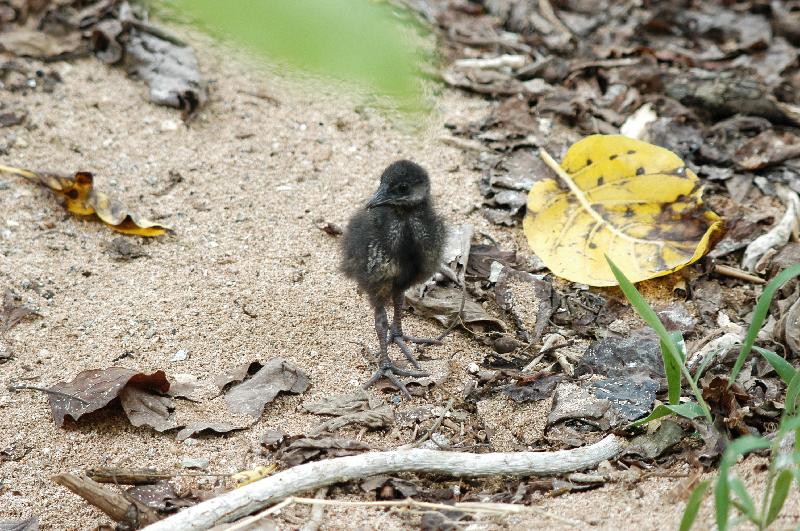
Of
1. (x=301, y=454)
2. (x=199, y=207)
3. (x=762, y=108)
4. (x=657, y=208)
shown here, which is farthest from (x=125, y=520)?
(x=762, y=108)

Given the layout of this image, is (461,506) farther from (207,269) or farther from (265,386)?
(207,269)

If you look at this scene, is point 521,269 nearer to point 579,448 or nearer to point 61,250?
point 579,448

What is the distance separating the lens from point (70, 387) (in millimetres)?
4613

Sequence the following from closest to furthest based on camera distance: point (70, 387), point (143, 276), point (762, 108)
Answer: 1. point (70, 387)
2. point (143, 276)
3. point (762, 108)

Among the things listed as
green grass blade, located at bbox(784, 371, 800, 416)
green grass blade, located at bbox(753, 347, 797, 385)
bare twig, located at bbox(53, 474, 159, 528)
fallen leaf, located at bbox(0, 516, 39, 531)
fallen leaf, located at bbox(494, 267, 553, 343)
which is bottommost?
fallen leaf, located at bbox(0, 516, 39, 531)

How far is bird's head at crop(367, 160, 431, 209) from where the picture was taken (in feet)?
16.2

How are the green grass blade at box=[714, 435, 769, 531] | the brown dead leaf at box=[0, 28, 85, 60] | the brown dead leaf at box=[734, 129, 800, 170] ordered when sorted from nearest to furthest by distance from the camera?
the green grass blade at box=[714, 435, 769, 531]
the brown dead leaf at box=[734, 129, 800, 170]
the brown dead leaf at box=[0, 28, 85, 60]

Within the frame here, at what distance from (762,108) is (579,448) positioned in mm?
4319

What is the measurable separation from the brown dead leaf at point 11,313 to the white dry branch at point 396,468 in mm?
2202

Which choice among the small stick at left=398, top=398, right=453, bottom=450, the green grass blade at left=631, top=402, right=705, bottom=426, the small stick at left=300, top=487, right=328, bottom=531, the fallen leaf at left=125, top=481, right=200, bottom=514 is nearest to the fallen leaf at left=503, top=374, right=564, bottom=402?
the small stick at left=398, top=398, right=453, bottom=450

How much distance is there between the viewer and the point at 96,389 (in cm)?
457

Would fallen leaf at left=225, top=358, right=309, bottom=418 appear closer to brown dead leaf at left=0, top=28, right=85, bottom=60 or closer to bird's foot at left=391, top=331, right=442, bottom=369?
bird's foot at left=391, top=331, right=442, bottom=369

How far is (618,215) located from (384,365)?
201 centimetres

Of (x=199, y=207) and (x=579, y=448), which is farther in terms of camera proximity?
(x=199, y=207)
